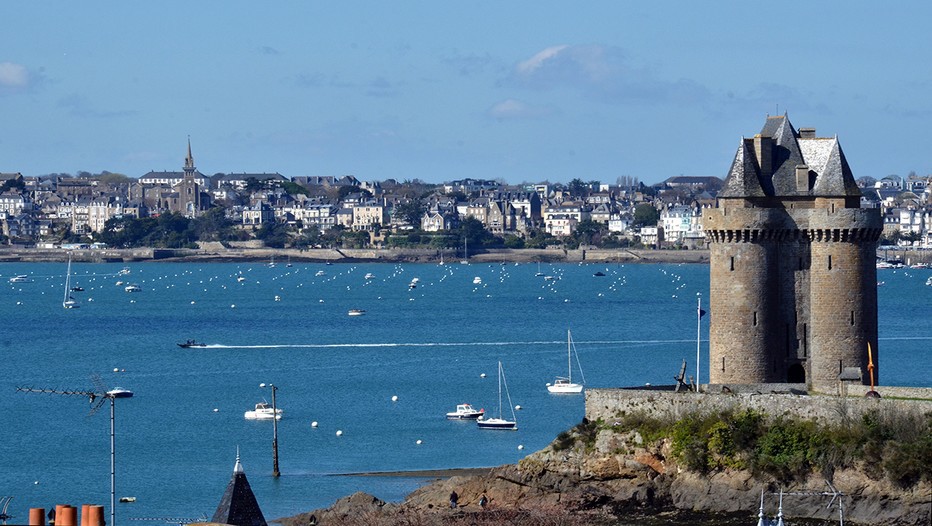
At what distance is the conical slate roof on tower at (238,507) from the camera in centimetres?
3125

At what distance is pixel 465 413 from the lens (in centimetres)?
6312

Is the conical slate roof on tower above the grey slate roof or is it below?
below

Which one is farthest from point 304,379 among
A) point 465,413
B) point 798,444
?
point 798,444

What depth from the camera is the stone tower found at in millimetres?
39469

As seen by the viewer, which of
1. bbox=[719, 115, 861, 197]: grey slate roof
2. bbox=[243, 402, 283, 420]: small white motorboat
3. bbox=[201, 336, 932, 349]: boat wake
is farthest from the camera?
bbox=[201, 336, 932, 349]: boat wake

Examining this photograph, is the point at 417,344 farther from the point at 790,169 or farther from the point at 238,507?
the point at 238,507

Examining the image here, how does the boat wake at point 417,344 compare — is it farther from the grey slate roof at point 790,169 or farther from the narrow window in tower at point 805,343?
the narrow window in tower at point 805,343

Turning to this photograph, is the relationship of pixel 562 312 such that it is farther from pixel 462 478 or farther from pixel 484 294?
pixel 462 478

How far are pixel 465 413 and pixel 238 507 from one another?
1254 inches

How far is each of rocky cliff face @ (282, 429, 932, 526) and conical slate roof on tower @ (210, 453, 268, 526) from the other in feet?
16.1

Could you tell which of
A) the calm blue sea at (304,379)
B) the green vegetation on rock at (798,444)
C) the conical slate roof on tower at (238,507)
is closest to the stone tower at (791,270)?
the green vegetation on rock at (798,444)

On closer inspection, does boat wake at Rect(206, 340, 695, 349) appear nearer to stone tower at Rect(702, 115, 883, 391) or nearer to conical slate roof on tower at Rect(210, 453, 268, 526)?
stone tower at Rect(702, 115, 883, 391)

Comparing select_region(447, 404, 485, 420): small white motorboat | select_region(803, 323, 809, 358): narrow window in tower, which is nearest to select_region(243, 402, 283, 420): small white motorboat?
select_region(447, 404, 485, 420): small white motorboat

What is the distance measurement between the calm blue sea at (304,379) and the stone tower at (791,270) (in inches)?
403
